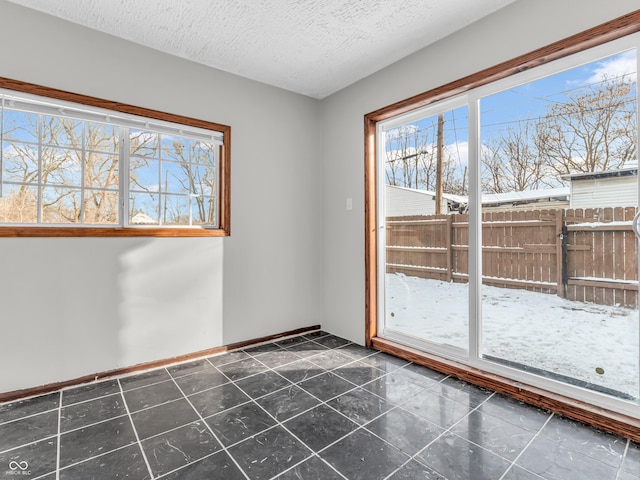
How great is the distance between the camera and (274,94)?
3.29m

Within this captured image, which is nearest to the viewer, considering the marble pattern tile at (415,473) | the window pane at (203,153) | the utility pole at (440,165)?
the marble pattern tile at (415,473)

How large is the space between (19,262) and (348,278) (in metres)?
2.51

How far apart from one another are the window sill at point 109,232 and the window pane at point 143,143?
60 centimetres

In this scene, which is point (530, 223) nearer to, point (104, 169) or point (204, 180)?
point (204, 180)

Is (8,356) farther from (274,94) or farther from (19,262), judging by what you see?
(274,94)

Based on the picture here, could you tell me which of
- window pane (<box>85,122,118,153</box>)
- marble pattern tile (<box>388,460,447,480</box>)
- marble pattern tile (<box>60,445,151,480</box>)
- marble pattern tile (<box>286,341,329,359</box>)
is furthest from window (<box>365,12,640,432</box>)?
window pane (<box>85,122,118,153</box>)

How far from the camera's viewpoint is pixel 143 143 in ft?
8.61

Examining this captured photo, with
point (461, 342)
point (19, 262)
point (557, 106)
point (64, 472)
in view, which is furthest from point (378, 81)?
point (64, 472)

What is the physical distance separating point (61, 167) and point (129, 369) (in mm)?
1543

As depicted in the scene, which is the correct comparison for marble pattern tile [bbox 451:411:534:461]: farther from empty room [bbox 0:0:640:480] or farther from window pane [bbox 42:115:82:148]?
window pane [bbox 42:115:82:148]

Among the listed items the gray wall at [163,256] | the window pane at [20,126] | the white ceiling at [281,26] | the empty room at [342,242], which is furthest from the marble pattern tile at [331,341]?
the window pane at [20,126]

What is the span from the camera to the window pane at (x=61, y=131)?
89.1 inches

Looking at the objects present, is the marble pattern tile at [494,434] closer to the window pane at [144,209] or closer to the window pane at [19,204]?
the window pane at [144,209]

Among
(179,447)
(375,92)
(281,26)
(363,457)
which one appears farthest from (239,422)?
(375,92)
